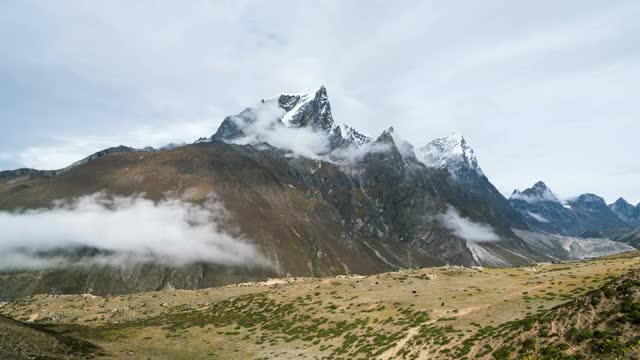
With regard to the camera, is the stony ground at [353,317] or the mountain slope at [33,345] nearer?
the mountain slope at [33,345]

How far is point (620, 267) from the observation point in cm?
7469

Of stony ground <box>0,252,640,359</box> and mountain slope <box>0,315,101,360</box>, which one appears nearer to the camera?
mountain slope <box>0,315,101,360</box>

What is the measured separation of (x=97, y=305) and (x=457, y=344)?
8636cm

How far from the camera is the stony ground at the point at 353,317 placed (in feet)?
189

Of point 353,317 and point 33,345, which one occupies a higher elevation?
point 33,345

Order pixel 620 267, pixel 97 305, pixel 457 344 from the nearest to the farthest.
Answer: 1. pixel 457 344
2. pixel 620 267
3. pixel 97 305

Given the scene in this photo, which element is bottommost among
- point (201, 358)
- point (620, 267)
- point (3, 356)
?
point (201, 358)

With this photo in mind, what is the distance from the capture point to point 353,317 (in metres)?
73.2

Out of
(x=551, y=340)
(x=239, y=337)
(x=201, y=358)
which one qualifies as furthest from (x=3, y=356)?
(x=551, y=340)

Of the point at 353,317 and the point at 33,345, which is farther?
the point at 353,317

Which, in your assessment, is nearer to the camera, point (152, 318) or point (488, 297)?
point (488, 297)

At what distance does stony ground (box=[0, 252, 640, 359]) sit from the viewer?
5753 cm

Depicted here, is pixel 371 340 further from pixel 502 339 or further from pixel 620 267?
pixel 620 267

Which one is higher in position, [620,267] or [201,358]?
[620,267]
